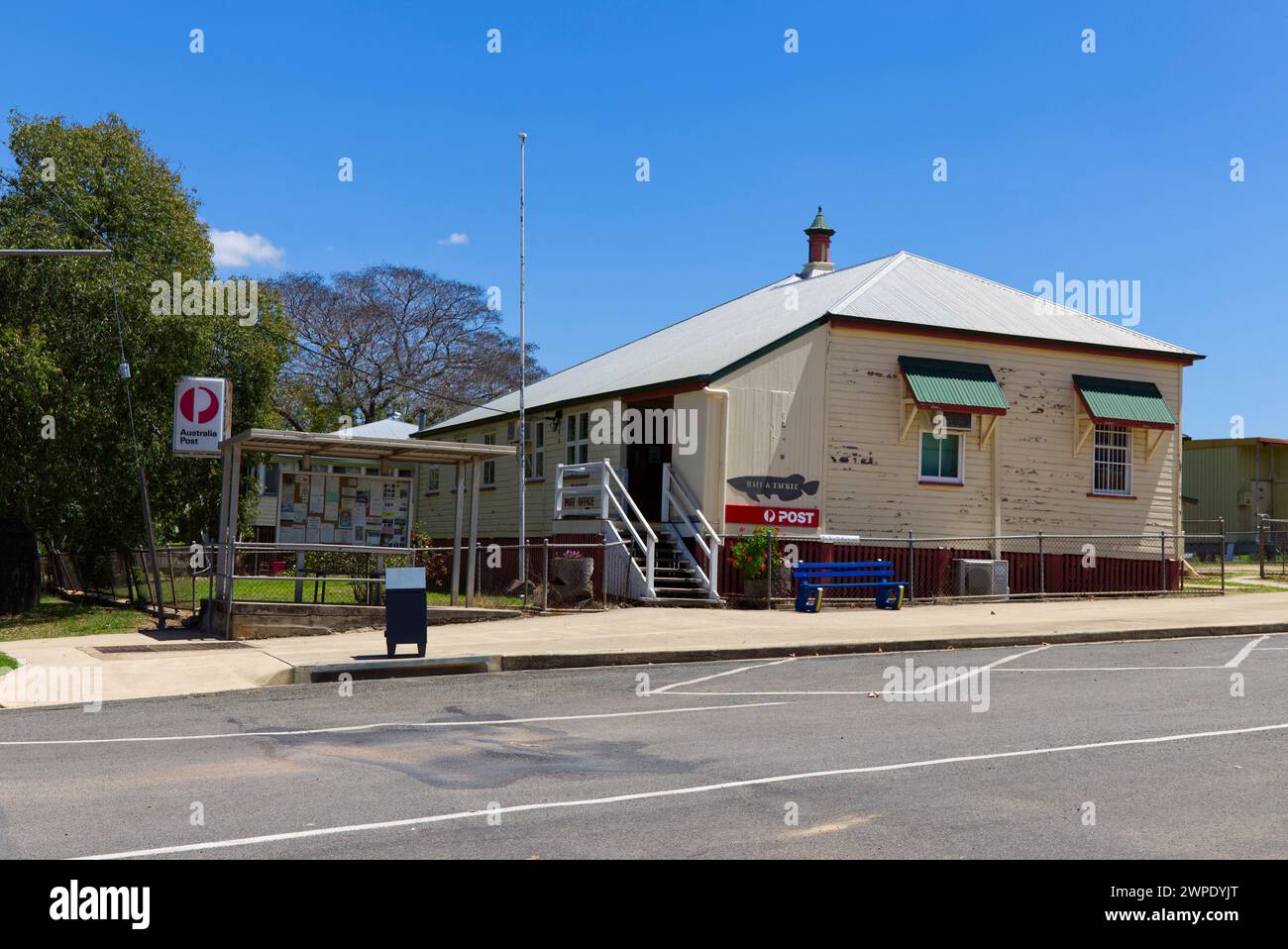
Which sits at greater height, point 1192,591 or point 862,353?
point 862,353

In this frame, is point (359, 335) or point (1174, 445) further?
point (359, 335)

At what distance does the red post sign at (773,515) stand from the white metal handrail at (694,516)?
528 mm

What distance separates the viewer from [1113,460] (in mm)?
28875

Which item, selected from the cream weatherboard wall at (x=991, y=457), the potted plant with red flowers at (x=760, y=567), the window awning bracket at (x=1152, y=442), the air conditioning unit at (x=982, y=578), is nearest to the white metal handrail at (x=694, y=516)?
the potted plant with red flowers at (x=760, y=567)

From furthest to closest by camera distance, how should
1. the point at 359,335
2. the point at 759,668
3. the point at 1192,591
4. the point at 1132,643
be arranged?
1. the point at 359,335
2. the point at 1192,591
3. the point at 1132,643
4. the point at 759,668

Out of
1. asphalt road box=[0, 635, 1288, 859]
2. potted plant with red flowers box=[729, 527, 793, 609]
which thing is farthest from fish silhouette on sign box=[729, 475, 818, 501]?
asphalt road box=[0, 635, 1288, 859]

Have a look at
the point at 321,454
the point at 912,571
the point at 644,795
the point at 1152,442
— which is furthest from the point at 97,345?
the point at 1152,442

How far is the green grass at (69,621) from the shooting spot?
21.3 metres

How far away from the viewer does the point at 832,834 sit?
7047 mm

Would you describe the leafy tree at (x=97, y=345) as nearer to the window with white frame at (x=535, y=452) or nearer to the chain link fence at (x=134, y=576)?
the chain link fence at (x=134, y=576)

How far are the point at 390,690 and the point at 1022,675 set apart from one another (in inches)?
279
